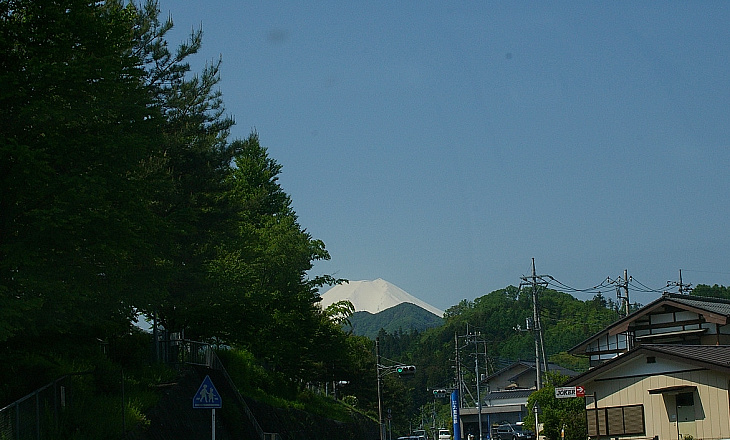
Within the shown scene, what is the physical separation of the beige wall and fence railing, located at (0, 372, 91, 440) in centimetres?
2299

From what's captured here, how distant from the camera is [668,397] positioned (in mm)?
32344

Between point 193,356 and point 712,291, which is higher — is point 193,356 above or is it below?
below

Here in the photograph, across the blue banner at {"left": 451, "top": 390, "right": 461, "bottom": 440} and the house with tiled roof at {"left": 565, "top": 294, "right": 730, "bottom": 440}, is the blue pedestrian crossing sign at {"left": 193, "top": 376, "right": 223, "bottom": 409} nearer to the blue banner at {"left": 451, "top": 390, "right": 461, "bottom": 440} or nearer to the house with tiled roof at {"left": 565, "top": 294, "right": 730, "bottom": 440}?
the house with tiled roof at {"left": 565, "top": 294, "right": 730, "bottom": 440}

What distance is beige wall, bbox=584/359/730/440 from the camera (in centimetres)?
3022

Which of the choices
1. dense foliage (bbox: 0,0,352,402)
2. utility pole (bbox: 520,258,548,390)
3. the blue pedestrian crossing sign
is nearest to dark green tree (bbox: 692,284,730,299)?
utility pole (bbox: 520,258,548,390)

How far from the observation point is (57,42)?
63.4 ft

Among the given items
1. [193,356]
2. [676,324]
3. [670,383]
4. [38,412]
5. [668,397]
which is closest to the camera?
[38,412]

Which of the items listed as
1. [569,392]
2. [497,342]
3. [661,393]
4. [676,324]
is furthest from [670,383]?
[497,342]

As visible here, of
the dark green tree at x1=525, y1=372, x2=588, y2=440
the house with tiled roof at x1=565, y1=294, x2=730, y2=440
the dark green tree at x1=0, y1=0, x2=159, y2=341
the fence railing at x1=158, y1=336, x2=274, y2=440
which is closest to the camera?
the dark green tree at x1=0, y1=0, x2=159, y2=341

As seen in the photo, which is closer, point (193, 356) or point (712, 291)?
point (193, 356)

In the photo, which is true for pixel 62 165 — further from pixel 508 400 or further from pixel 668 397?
pixel 508 400

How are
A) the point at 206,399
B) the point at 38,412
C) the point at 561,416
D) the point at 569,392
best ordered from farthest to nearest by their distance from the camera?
the point at 561,416, the point at 569,392, the point at 206,399, the point at 38,412

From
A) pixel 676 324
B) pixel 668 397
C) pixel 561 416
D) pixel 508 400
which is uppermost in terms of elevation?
pixel 676 324

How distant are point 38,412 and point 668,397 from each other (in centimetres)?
2433
